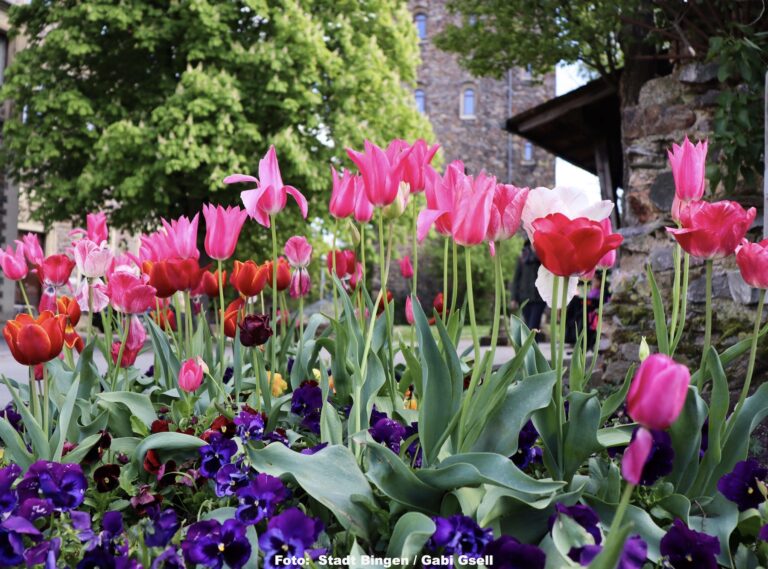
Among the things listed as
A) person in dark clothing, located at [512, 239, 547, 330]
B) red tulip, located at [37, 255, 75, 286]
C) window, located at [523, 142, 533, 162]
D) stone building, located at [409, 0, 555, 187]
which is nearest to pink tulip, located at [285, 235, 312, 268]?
red tulip, located at [37, 255, 75, 286]

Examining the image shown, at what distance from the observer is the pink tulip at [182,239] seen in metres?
2.28

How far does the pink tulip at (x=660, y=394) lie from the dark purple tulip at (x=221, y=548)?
2.65 ft

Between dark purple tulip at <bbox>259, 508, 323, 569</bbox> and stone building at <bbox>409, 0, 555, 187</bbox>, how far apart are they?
27.5 m

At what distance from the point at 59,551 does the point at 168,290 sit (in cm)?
95

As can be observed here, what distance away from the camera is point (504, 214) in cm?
154

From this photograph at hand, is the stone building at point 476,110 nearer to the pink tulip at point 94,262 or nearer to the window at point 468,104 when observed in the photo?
the window at point 468,104

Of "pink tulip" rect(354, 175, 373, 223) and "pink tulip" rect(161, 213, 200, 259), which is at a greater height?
"pink tulip" rect(354, 175, 373, 223)

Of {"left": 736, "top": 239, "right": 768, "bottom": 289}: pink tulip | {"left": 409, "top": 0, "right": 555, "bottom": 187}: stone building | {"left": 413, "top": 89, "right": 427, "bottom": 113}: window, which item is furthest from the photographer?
{"left": 413, "top": 89, "right": 427, "bottom": 113}: window

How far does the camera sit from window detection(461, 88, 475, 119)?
2894 centimetres

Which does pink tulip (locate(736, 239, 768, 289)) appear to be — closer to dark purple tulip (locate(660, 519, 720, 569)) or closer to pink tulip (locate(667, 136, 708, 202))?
pink tulip (locate(667, 136, 708, 202))

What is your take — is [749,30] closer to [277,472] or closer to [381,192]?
[381,192]

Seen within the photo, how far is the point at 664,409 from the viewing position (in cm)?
89

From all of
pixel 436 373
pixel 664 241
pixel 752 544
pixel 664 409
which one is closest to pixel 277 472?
pixel 436 373

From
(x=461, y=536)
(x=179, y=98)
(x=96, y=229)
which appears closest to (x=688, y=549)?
(x=461, y=536)
